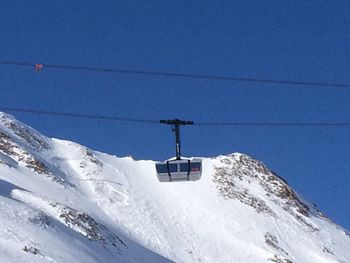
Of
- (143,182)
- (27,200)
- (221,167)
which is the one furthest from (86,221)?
(221,167)

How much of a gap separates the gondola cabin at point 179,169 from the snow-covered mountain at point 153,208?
9453 millimetres

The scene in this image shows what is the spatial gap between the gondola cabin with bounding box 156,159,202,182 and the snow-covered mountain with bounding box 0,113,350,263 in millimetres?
9453

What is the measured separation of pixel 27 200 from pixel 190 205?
21.2 metres

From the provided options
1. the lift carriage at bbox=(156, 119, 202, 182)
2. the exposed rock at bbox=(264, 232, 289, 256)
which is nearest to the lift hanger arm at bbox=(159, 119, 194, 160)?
the lift carriage at bbox=(156, 119, 202, 182)

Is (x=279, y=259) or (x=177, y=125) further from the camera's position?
(x=279, y=259)

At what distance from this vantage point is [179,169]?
20484mm

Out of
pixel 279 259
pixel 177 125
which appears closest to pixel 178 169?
pixel 177 125

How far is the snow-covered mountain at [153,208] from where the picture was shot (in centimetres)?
3662

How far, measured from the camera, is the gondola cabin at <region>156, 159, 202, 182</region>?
20438 mm

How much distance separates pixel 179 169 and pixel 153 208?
32287mm

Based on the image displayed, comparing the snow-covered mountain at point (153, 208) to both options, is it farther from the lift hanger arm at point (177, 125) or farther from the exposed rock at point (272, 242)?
the lift hanger arm at point (177, 125)

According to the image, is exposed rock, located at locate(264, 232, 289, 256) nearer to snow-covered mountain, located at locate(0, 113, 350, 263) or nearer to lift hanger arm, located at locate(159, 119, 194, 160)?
snow-covered mountain, located at locate(0, 113, 350, 263)

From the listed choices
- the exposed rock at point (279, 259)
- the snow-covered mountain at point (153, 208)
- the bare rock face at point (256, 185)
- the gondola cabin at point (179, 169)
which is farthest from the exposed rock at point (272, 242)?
the gondola cabin at point (179, 169)

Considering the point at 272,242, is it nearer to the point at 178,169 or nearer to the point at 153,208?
the point at 153,208
